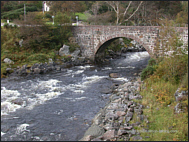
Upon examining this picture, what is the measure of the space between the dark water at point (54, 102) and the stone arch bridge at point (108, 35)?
15.0ft

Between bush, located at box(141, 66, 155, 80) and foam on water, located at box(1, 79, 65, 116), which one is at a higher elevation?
bush, located at box(141, 66, 155, 80)

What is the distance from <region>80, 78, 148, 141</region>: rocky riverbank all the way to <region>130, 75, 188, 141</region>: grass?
1.41 ft

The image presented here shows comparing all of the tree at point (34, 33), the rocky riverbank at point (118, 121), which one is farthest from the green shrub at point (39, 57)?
the rocky riverbank at point (118, 121)

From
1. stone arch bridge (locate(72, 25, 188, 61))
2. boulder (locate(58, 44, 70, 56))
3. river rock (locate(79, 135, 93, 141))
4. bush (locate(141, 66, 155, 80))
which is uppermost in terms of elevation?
stone arch bridge (locate(72, 25, 188, 61))

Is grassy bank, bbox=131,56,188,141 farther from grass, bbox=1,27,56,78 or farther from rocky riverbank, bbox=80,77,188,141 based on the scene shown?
grass, bbox=1,27,56,78

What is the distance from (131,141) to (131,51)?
38.2 meters

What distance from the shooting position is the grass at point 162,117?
40.9ft

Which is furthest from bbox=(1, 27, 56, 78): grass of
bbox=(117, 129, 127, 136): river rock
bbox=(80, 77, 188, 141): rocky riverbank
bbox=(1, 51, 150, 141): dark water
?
bbox=(117, 129, 127, 136): river rock

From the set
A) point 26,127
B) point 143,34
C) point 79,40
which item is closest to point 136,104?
point 26,127

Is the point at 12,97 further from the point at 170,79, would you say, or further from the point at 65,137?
the point at 170,79

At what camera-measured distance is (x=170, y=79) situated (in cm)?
1975

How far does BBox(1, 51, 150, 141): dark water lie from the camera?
15.1 m

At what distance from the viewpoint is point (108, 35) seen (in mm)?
35500

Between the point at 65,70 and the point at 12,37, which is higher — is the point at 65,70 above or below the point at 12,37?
below
